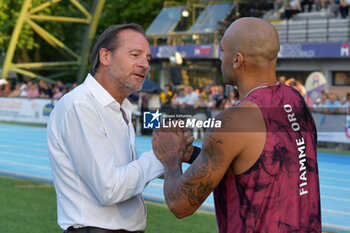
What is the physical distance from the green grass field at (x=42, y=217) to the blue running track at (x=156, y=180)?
0.78m

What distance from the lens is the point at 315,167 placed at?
8.57 ft

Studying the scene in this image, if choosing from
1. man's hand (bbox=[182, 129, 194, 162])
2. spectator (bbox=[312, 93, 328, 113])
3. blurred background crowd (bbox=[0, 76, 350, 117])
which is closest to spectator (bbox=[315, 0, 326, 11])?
blurred background crowd (bbox=[0, 76, 350, 117])

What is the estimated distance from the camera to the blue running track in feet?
28.9

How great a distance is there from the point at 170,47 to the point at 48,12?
38.8 ft

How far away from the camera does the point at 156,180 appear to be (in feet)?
37.8

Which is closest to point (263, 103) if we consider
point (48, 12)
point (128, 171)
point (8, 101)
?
point (128, 171)

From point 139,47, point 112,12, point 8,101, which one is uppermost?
point 112,12

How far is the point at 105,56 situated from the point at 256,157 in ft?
3.33

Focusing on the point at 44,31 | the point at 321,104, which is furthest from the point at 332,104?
the point at 44,31

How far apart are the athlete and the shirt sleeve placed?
174 millimetres

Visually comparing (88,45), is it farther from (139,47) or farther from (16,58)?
(139,47)

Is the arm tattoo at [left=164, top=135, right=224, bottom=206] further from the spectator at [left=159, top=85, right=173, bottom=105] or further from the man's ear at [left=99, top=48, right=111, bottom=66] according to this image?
the spectator at [left=159, top=85, right=173, bottom=105]

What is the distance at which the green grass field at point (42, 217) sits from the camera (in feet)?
24.2

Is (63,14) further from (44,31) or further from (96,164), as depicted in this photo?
(96,164)
